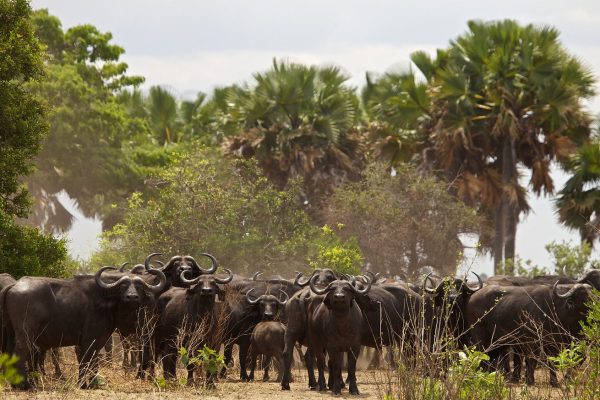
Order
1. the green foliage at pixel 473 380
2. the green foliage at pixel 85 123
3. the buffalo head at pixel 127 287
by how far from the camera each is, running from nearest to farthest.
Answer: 1. the green foliage at pixel 473 380
2. the buffalo head at pixel 127 287
3. the green foliage at pixel 85 123

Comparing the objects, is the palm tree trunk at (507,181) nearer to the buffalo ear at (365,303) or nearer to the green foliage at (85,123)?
the green foliage at (85,123)

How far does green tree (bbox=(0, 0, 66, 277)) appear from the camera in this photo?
797 inches

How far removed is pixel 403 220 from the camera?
42969 millimetres

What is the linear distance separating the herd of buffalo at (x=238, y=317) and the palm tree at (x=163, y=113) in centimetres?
3703


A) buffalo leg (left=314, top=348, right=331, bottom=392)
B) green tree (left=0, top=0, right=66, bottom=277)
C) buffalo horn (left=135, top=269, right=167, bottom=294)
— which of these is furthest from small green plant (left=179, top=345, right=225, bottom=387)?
green tree (left=0, top=0, right=66, bottom=277)

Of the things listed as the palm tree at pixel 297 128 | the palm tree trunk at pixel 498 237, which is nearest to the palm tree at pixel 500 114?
the palm tree trunk at pixel 498 237

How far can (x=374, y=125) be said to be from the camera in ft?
153

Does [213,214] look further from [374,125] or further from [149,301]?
[149,301]

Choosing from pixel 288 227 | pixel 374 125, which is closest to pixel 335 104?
pixel 374 125

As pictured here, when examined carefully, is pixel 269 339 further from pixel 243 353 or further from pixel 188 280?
pixel 188 280

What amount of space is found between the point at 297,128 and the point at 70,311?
95.3ft

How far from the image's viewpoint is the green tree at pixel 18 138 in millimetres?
20234

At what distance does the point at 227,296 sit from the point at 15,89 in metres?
5.39

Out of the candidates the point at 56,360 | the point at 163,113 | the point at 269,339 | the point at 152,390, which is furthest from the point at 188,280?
the point at 163,113
